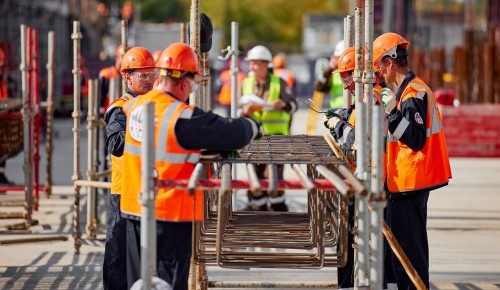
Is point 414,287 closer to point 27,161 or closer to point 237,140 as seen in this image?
point 237,140

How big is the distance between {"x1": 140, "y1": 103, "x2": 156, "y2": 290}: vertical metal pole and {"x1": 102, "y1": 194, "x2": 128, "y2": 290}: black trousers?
193cm

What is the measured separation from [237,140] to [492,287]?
Answer: 3.93m

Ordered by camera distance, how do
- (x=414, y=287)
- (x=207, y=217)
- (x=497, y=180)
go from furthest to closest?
(x=497, y=180)
(x=207, y=217)
(x=414, y=287)

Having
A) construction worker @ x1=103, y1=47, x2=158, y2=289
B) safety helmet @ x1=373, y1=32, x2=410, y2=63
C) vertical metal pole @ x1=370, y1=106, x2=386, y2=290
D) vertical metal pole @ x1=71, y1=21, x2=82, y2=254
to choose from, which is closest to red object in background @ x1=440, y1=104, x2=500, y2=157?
vertical metal pole @ x1=71, y1=21, x2=82, y2=254

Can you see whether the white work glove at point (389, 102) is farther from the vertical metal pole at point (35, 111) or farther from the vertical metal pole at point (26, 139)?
the vertical metal pole at point (35, 111)

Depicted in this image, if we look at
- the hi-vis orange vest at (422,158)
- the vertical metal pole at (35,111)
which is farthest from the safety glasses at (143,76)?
the vertical metal pole at (35,111)

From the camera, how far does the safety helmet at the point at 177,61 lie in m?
6.46

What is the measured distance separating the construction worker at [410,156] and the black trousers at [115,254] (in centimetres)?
186

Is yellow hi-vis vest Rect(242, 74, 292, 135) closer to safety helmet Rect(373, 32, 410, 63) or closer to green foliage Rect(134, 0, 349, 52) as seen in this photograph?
safety helmet Rect(373, 32, 410, 63)

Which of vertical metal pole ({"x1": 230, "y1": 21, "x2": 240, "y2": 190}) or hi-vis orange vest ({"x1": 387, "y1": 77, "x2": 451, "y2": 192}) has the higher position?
vertical metal pole ({"x1": 230, "y1": 21, "x2": 240, "y2": 190})

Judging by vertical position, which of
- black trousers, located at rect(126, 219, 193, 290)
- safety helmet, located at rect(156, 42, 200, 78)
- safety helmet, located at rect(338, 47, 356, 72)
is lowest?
black trousers, located at rect(126, 219, 193, 290)

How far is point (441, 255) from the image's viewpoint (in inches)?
439

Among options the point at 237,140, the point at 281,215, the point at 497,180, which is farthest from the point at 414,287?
the point at 497,180

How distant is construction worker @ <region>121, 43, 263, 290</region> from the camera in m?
6.33
